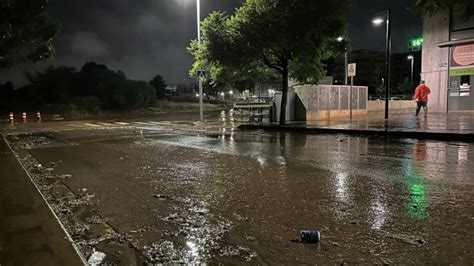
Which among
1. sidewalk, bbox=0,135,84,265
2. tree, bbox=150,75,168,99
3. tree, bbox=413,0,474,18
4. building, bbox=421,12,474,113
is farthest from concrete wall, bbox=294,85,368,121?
tree, bbox=150,75,168,99

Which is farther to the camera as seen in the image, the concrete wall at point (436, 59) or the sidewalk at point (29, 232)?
the concrete wall at point (436, 59)

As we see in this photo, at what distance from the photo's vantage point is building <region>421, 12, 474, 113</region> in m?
22.9

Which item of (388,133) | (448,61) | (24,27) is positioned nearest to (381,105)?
→ (448,61)

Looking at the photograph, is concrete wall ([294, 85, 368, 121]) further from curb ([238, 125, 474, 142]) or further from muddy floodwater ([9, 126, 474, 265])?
muddy floodwater ([9, 126, 474, 265])

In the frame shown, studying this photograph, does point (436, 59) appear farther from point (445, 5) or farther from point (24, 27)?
point (24, 27)

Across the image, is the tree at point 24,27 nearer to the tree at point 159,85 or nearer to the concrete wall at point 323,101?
the concrete wall at point 323,101

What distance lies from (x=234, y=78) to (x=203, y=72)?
2.25 m

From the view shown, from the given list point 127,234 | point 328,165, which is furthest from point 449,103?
point 127,234

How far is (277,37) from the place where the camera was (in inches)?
745

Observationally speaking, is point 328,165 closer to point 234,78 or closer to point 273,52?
point 273,52

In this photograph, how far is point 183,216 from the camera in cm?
536

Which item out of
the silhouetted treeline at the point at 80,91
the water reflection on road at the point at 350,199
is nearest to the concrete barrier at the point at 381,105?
the water reflection on road at the point at 350,199

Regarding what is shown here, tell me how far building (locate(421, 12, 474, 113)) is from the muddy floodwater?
1489 cm

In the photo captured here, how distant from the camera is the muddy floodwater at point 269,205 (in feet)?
13.3
